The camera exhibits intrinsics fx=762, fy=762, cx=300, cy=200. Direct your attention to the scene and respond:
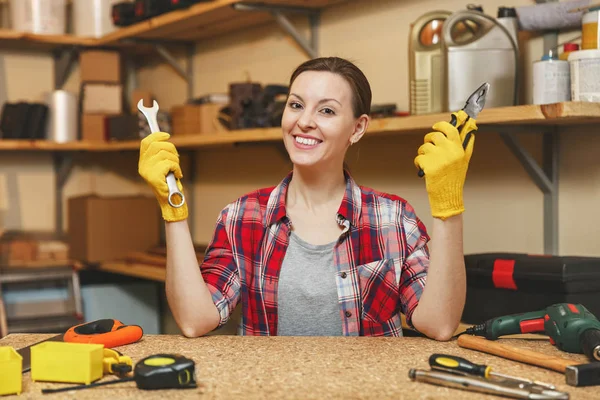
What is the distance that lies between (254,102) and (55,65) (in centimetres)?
183

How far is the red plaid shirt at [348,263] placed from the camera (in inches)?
66.5

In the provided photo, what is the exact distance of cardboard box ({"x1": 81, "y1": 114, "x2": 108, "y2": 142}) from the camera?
3822mm

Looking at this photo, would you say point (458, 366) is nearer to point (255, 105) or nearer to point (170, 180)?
point (170, 180)

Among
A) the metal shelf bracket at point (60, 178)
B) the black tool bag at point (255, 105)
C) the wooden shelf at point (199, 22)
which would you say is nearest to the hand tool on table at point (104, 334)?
the black tool bag at point (255, 105)

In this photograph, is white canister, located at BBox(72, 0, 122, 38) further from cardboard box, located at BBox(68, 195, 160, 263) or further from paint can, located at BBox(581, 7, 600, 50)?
paint can, located at BBox(581, 7, 600, 50)

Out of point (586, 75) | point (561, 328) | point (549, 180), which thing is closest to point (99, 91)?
point (549, 180)

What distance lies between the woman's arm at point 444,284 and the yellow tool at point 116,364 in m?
0.60

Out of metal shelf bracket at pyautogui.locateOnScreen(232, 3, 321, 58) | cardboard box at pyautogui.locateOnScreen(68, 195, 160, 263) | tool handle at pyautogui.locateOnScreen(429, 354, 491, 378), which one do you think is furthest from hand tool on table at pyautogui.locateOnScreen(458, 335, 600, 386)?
cardboard box at pyautogui.locateOnScreen(68, 195, 160, 263)

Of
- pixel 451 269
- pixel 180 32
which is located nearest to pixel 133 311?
pixel 180 32

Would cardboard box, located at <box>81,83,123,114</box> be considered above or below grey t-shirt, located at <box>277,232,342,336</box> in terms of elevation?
above

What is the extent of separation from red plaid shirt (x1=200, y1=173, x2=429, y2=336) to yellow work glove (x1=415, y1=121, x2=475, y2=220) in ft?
0.85

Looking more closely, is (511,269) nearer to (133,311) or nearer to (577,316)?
(577,316)

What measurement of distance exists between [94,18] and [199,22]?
79 cm

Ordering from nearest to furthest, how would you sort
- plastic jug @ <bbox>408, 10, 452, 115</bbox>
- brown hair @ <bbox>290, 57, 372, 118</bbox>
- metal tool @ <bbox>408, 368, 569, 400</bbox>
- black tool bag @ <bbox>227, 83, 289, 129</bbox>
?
1. metal tool @ <bbox>408, 368, 569, 400</bbox>
2. brown hair @ <bbox>290, 57, 372, 118</bbox>
3. plastic jug @ <bbox>408, 10, 452, 115</bbox>
4. black tool bag @ <bbox>227, 83, 289, 129</bbox>
